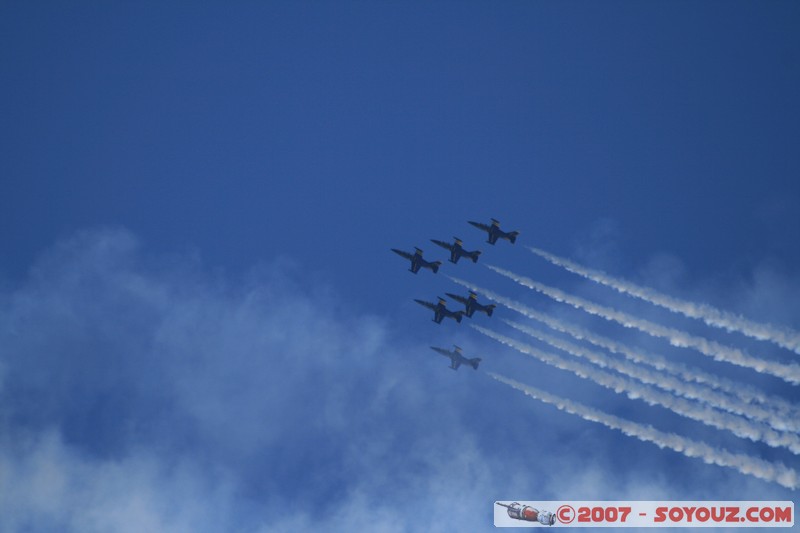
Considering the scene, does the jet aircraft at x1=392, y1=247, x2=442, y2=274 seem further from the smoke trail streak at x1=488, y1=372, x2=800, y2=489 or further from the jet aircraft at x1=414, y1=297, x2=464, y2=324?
the smoke trail streak at x1=488, y1=372, x2=800, y2=489

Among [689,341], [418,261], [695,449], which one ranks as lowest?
[695,449]

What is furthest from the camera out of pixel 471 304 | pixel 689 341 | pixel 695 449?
pixel 471 304

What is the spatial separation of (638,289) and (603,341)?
5.23 meters

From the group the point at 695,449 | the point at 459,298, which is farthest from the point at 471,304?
the point at 695,449

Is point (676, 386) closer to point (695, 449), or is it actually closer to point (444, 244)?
point (695, 449)

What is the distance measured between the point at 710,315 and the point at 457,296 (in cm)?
2249

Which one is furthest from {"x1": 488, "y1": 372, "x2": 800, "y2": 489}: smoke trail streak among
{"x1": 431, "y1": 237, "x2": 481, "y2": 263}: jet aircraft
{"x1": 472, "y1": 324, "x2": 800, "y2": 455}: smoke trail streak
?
{"x1": 431, "y1": 237, "x2": 481, "y2": 263}: jet aircraft

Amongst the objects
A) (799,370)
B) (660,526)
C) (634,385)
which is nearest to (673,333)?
(634,385)

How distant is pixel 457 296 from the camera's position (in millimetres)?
102875

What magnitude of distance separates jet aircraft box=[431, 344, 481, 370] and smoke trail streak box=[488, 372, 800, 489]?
7480 mm

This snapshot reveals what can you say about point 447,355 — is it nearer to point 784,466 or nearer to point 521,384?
point 521,384

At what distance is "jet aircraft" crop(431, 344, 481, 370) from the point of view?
103m

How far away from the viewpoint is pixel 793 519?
325 feet

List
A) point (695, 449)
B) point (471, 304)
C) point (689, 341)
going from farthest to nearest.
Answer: point (471, 304), point (689, 341), point (695, 449)
